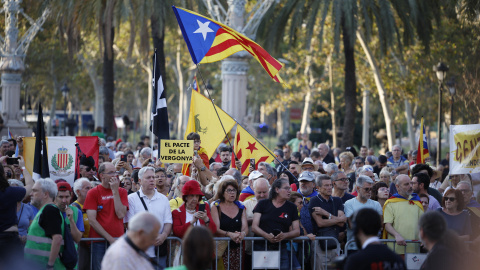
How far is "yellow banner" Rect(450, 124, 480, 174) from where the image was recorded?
11.6 metres

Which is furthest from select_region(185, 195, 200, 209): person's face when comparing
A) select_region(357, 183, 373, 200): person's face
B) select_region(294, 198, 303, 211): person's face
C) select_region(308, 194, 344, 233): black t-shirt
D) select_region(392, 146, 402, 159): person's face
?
select_region(392, 146, 402, 159): person's face

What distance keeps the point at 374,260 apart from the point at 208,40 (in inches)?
318

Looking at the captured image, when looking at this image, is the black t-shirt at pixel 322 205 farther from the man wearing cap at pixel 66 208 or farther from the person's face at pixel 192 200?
the man wearing cap at pixel 66 208

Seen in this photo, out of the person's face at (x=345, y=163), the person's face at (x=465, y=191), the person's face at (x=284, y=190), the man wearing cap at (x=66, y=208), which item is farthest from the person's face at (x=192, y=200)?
the person's face at (x=345, y=163)

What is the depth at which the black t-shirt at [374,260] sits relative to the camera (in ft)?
20.0

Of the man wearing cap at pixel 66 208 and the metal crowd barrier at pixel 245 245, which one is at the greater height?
the man wearing cap at pixel 66 208

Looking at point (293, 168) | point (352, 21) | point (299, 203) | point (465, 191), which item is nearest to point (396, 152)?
point (293, 168)

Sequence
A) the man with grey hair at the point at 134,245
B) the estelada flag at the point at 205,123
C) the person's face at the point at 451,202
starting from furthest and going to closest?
1. the estelada flag at the point at 205,123
2. the person's face at the point at 451,202
3. the man with grey hair at the point at 134,245

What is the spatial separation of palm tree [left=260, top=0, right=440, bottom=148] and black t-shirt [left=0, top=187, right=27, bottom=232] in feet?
47.0

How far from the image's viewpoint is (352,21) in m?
21.8

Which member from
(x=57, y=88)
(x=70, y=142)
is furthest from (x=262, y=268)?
(x=57, y=88)

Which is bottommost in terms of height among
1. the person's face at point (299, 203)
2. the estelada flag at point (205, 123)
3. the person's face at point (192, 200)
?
the person's face at point (299, 203)

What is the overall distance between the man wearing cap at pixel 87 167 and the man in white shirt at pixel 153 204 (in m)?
2.11

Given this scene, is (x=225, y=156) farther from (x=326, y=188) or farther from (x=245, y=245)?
(x=245, y=245)
